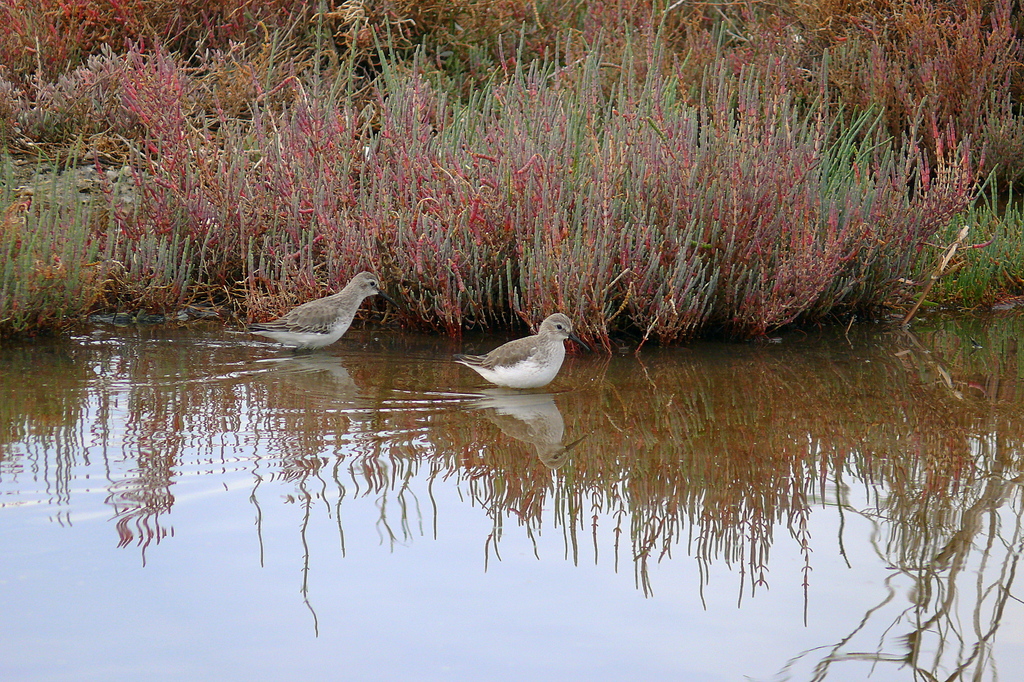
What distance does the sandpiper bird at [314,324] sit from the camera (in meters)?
6.68

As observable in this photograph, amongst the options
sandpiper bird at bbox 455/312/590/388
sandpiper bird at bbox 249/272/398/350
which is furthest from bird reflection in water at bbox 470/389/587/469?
sandpiper bird at bbox 249/272/398/350

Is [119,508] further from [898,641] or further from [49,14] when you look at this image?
[49,14]

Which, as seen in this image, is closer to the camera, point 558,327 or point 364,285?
point 558,327

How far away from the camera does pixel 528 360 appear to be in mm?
5781

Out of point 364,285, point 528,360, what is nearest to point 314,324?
point 364,285

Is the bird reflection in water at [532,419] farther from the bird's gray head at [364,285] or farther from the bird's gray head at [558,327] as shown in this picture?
the bird's gray head at [364,285]

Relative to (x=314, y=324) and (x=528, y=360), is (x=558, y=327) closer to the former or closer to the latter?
(x=528, y=360)

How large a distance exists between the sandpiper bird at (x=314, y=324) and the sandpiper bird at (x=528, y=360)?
113 cm

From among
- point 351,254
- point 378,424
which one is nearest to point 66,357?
point 351,254

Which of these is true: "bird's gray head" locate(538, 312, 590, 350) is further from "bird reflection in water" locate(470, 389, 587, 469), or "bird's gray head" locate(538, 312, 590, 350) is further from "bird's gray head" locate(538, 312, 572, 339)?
"bird reflection in water" locate(470, 389, 587, 469)

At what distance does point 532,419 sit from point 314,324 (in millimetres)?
1859

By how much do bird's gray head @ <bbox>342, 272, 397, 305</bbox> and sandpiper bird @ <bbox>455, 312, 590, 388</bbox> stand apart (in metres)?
1.34

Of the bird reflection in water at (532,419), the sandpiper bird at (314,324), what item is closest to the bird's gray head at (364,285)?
the sandpiper bird at (314,324)

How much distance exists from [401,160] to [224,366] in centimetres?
192
